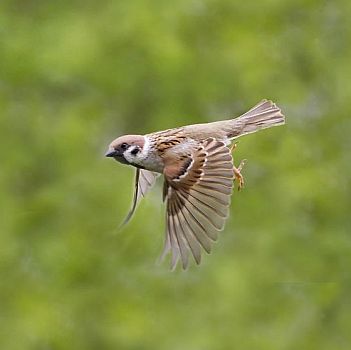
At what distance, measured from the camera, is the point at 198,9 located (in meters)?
7.35

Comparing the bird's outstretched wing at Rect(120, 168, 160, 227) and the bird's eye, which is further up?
the bird's eye

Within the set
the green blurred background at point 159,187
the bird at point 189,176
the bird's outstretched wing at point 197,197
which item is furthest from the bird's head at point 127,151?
the green blurred background at point 159,187

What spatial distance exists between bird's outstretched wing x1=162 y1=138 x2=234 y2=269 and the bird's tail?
0.32 metres

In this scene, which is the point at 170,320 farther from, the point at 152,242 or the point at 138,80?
the point at 138,80

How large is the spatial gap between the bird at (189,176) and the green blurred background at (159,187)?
2650mm

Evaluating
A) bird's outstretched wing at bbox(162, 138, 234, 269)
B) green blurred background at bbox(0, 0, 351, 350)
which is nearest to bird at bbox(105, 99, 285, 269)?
bird's outstretched wing at bbox(162, 138, 234, 269)

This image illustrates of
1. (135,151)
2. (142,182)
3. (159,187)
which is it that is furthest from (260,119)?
(159,187)

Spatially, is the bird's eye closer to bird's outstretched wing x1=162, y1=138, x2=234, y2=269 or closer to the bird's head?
the bird's head

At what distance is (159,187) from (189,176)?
2800 millimetres

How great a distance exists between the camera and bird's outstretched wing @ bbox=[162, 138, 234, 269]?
348cm

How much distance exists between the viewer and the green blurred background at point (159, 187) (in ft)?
21.9

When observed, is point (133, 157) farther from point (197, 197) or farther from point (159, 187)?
point (159, 187)

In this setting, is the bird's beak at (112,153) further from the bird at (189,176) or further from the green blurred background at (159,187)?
the green blurred background at (159,187)

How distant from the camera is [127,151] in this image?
11.8ft
